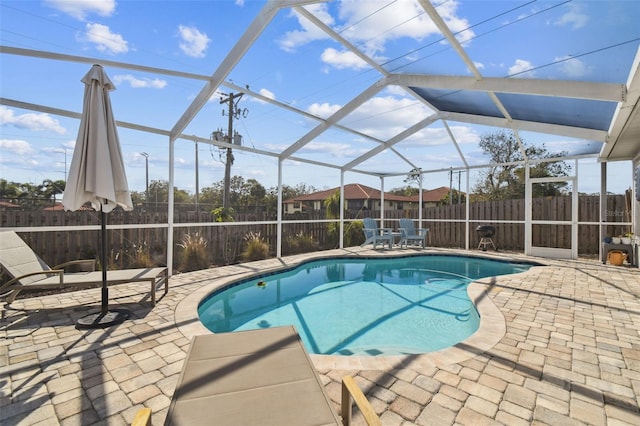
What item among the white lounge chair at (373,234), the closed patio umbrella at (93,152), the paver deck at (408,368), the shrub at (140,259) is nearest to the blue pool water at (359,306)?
the paver deck at (408,368)

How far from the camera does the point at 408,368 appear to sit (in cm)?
257

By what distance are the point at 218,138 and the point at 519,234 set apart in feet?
33.2

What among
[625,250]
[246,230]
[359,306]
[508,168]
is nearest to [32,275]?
[359,306]

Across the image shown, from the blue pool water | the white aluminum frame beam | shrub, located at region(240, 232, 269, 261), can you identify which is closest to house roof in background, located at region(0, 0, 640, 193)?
the white aluminum frame beam

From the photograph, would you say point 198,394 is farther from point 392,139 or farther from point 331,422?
point 392,139

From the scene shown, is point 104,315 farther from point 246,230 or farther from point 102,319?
point 246,230

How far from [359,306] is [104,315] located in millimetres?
3596

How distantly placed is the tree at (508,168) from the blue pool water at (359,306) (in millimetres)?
10427

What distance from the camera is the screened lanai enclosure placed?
380cm

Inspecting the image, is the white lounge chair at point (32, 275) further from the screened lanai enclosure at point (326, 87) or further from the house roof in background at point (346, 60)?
the house roof in background at point (346, 60)

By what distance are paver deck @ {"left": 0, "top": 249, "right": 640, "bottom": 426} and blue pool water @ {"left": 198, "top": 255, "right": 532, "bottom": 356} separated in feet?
2.19

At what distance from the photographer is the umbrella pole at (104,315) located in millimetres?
3422

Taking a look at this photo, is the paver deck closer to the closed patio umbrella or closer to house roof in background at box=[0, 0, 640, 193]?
the closed patio umbrella

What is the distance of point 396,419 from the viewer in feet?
6.33
